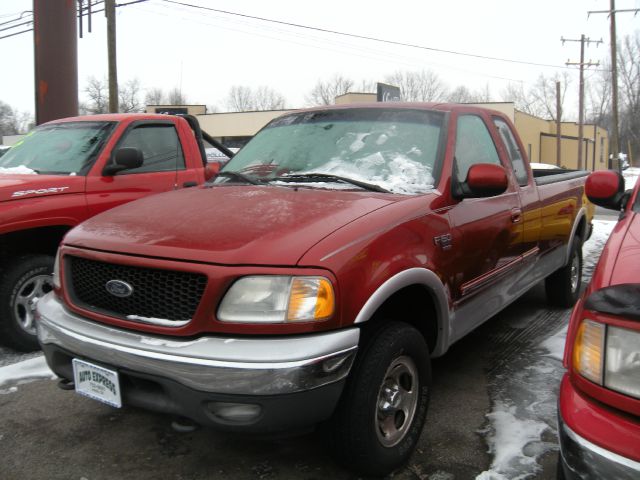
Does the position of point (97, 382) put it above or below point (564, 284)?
above

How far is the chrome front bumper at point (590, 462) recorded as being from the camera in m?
1.56

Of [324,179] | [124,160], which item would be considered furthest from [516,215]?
[124,160]

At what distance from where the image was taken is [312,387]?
211 cm

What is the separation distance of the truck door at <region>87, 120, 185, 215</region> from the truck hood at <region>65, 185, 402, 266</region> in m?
1.75

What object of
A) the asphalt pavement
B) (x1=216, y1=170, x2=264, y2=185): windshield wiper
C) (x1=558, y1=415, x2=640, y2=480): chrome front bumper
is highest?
(x1=216, y1=170, x2=264, y2=185): windshield wiper

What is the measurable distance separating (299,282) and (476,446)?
1.45 metres

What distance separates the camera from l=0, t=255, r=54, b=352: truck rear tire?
4086mm

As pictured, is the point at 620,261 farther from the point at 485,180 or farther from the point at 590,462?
the point at 485,180

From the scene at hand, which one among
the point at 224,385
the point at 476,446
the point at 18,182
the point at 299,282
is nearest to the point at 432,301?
the point at 476,446

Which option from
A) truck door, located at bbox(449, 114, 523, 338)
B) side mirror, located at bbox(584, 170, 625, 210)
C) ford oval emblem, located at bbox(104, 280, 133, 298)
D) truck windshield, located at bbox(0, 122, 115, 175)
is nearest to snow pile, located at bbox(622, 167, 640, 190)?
truck door, located at bbox(449, 114, 523, 338)

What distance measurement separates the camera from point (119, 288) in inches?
95.4

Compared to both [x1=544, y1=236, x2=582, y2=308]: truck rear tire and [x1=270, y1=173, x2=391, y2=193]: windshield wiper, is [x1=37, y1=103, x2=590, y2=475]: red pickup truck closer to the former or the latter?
[x1=270, y1=173, x2=391, y2=193]: windshield wiper

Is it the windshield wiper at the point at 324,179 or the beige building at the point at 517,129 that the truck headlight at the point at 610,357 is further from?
the beige building at the point at 517,129

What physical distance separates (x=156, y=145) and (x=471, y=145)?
3123mm
